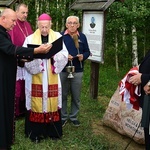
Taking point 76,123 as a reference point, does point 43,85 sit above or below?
above

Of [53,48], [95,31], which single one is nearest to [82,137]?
[53,48]

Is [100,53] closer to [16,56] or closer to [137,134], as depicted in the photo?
[137,134]

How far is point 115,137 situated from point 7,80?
2.19m

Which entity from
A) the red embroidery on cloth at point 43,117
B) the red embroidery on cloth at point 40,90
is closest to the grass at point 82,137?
the red embroidery on cloth at point 43,117

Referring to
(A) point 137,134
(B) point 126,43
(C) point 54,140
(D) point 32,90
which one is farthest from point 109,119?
(B) point 126,43

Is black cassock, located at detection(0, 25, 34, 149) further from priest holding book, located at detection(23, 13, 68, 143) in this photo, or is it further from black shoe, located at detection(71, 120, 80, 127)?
black shoe, located at detection(71, 120, 80, 127)

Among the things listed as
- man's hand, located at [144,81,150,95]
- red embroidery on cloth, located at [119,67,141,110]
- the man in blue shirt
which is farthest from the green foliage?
man's hand, located at [144,81,150,95]

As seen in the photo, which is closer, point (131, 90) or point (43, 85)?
point (131, 90)

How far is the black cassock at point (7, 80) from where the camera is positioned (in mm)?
4087

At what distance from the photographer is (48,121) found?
16.5 feet

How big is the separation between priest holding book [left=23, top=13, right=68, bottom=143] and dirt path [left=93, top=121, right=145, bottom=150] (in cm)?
99

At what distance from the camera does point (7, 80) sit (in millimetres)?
4375

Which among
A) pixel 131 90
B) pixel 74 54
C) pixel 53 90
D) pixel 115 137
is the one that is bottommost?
pixel 115 137

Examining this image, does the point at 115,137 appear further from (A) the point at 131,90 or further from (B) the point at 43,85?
(A) the point at 131,90
